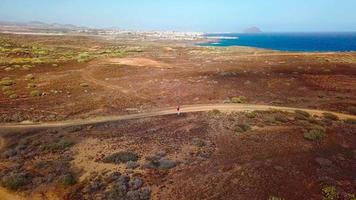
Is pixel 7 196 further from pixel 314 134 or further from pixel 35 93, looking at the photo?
pixel 35 93

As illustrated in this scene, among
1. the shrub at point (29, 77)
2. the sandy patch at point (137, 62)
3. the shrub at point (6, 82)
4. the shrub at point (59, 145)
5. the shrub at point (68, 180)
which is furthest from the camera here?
the sandy patch at point (137, 62)

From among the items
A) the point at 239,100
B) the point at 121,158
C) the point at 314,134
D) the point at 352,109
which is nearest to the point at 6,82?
the point at 239,100

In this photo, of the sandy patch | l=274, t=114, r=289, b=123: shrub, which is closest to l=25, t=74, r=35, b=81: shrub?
the sandy patch

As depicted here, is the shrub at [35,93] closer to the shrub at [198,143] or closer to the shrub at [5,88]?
the shrub at [5,88]

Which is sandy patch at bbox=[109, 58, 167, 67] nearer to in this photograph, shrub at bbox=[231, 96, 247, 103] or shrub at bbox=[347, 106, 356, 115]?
shrub at bbox=[231, 96, 247, 103]

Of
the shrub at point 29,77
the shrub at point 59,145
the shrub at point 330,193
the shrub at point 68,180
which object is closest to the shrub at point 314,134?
the shrub at point 330,193
